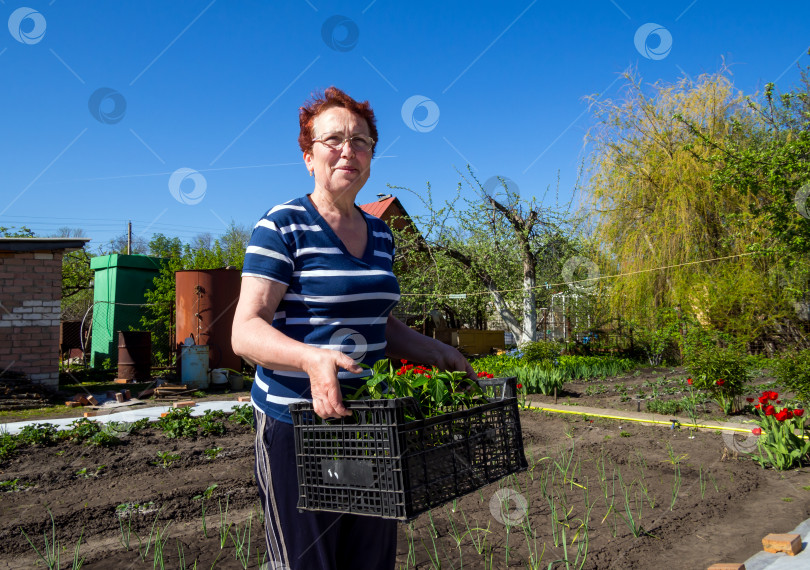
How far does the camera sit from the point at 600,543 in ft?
10.2

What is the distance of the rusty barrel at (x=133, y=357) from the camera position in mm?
11695

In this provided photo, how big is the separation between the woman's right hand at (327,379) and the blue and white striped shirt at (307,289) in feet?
0.77

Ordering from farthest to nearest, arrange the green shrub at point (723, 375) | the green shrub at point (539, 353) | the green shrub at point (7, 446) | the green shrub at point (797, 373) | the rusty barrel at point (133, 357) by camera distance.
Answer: the rusty barrel at point (133, 357) < the green shrub at point (539, 353) < the green shrub at point (723, 375) < the green shrub at point (797, 373) < the green shrub at point (7, 446)

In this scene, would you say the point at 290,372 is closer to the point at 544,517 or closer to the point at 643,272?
the point at 544,517

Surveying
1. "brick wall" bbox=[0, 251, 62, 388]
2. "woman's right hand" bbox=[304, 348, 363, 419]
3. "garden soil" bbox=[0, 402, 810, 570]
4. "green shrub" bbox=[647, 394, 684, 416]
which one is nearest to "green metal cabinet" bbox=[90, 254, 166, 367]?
"brick wall" bbox=[0, 251, 62, 388]

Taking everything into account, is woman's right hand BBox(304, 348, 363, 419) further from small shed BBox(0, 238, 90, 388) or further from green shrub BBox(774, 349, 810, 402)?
small shed BBox(0, 238, 90, 388)

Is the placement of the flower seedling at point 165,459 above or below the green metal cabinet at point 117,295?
below

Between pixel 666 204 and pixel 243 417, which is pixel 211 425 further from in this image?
pixel 666 204

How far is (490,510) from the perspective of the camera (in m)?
3.71

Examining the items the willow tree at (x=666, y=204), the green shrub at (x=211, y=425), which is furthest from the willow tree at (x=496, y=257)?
the green shrub at (x=211, y=425)

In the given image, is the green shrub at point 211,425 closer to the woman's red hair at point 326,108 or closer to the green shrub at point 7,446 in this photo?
the green shrub at point 7,446

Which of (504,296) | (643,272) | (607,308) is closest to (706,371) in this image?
(643,272)

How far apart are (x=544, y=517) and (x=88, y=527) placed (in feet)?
9.08

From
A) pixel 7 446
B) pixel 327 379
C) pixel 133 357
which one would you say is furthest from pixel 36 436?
pixel 133 357
